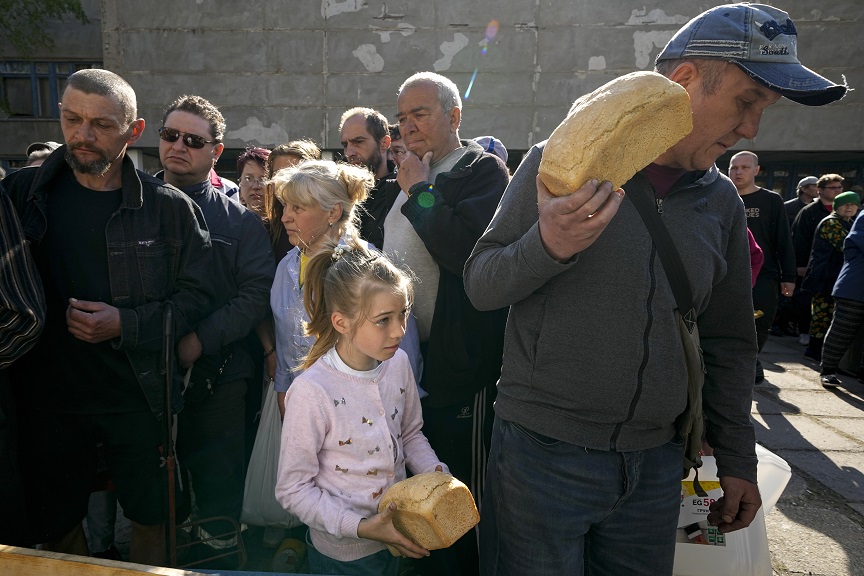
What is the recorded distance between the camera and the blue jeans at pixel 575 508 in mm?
1548

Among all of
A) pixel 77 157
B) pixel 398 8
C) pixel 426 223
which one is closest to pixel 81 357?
pixel 77 157

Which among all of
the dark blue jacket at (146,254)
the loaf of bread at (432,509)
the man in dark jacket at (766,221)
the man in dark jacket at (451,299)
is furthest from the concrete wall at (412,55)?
the loaf of bread at (432,509)

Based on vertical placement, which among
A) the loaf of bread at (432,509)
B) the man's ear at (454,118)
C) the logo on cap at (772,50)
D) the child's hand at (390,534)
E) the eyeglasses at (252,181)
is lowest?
the child's hand at (390,534)

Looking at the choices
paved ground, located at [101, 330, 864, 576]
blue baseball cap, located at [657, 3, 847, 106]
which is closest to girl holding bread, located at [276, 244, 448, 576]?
blue baseball cap, located at [657, 3, 847, 106]

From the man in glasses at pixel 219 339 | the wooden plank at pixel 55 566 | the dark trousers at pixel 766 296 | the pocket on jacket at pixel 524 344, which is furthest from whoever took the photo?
the dark trousers at pixel 766 296

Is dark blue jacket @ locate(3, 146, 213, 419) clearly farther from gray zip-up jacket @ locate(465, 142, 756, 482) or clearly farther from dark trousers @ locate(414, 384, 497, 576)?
gray zip-up jacket @ locate(465, 142, 756, 482)

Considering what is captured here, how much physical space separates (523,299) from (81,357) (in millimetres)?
1817

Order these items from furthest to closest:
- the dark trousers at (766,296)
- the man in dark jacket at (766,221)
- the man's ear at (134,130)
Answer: the man in dark jacket at (766,221) → the dark trousers at (766,296) → the man's ear at (134,130)

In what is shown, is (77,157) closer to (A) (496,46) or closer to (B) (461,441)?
(B) (461,441)

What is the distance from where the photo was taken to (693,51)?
5.01 ft

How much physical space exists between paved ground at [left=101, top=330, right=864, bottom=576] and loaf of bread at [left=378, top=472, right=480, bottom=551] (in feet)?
5.35

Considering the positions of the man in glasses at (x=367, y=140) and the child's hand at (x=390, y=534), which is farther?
the man in glasses at (x=367, y=140)

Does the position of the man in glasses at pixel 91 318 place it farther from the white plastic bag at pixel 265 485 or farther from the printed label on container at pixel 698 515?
the printed label on container at pixel 698 515

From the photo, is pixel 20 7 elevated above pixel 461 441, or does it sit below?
above
